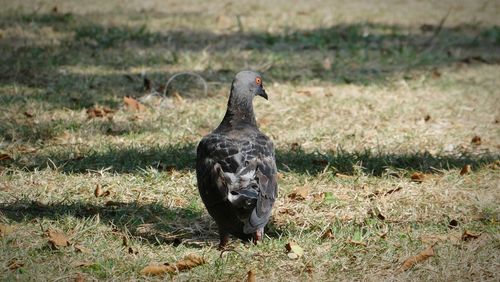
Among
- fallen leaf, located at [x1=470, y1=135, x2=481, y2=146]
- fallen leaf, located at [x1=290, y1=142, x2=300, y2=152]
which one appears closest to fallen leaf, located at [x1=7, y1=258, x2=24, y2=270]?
fallen leaf, located at [x1=290, y1=142, x2=300, y2=152]

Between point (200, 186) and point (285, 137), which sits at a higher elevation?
point (200, 186)

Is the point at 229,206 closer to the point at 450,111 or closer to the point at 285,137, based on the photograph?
the point at 285,137

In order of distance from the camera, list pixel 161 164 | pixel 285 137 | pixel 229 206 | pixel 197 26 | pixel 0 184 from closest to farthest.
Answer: pixel 229 206, pixel 0 184, pixel 161 164, pixel 285 137, pixel 197 26

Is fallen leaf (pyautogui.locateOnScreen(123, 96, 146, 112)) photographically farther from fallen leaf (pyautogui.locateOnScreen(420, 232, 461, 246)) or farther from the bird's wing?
fallen leaf (pyautogui.locateOnScreen(420, 232, 461, 246))

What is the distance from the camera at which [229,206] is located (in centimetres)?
522

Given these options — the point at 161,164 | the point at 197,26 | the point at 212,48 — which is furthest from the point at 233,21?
the point at 161,164

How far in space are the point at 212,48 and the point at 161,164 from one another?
197 inches

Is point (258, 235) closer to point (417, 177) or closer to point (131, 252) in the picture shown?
point (131, 252)

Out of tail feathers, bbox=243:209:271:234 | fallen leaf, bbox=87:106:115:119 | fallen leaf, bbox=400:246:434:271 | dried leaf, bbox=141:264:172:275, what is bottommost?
fallen leaf, bbox=87:106:115:119

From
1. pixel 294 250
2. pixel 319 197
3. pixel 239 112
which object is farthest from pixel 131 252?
pixel 319 197

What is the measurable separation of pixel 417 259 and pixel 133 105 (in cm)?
491

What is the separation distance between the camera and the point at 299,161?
24.9 feet

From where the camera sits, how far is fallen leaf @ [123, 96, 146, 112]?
9.15 metres

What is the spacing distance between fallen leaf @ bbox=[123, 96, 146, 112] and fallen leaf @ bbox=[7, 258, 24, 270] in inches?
168
